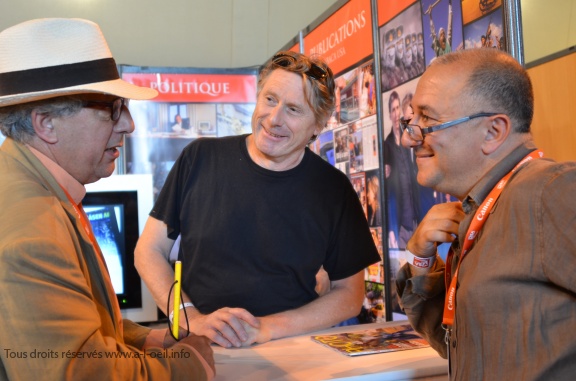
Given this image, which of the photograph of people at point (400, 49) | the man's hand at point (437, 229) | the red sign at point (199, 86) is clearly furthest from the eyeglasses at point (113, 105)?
the red sign at point (199, 86)

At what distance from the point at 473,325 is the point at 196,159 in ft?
4.50

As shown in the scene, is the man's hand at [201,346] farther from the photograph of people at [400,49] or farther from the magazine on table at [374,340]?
the photograph of people at [400,49]

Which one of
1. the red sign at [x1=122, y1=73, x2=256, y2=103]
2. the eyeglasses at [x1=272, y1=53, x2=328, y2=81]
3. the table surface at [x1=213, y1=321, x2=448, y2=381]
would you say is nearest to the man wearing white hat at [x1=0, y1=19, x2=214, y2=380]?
the table surface at [x1=213, y1=321, x2=448, y2=381]

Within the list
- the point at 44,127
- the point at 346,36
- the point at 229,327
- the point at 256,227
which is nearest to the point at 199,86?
the point at 346,36

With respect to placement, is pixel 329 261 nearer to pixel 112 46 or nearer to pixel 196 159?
pixel 196 159

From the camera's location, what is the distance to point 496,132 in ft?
4.57

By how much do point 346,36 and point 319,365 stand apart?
2157 mm

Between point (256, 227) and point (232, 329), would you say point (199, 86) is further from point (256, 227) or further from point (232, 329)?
point (232, 329)

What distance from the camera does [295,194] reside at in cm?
231

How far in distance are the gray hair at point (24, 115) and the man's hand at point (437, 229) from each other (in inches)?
35.6

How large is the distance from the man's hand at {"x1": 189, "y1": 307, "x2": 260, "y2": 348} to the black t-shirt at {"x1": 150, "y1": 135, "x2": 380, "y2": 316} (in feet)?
0.85

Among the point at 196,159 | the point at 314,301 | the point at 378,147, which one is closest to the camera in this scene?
the point at 314,301

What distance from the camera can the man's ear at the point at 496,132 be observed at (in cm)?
138

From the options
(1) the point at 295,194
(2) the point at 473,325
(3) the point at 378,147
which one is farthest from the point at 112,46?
(2) the point at 473,325
